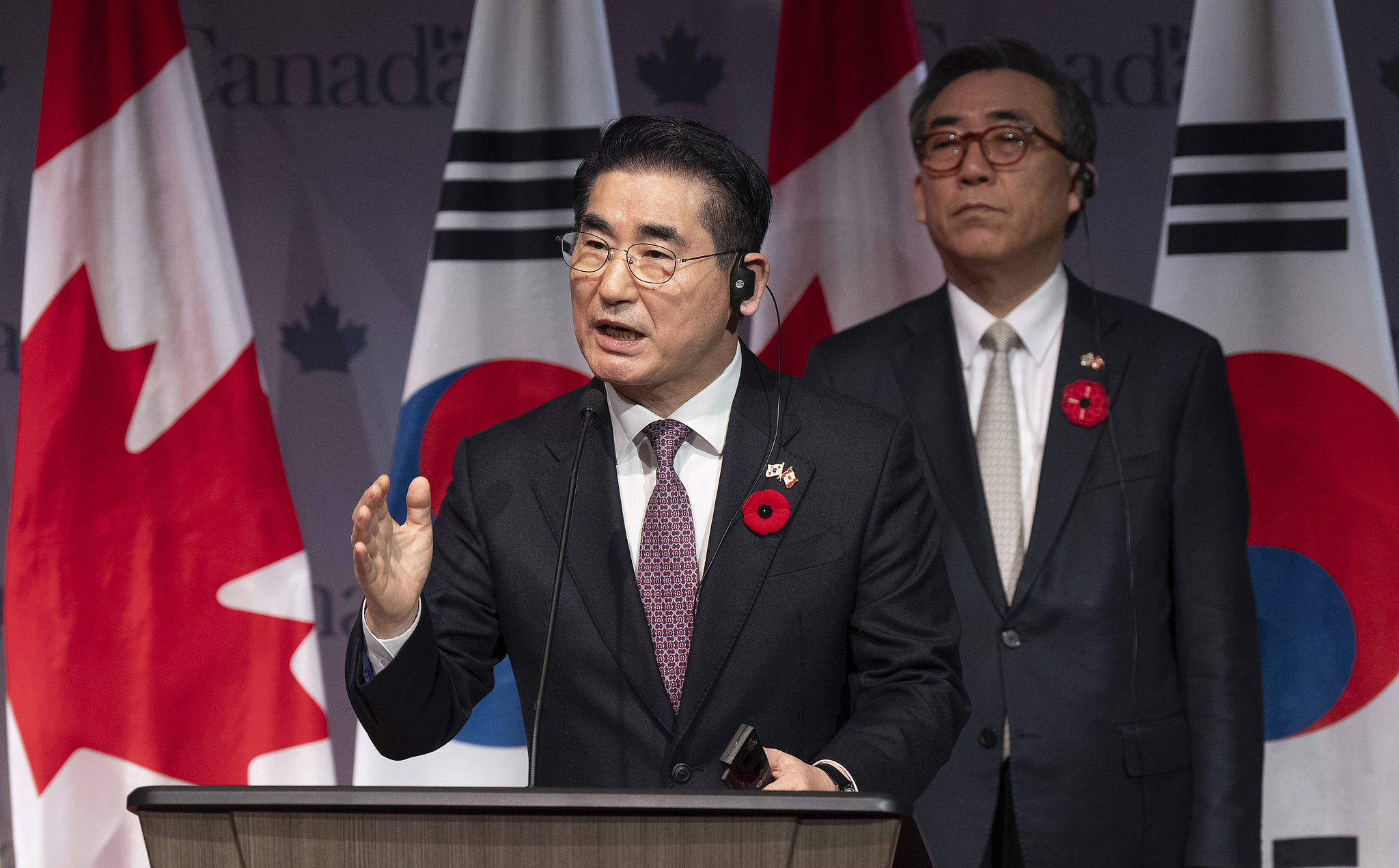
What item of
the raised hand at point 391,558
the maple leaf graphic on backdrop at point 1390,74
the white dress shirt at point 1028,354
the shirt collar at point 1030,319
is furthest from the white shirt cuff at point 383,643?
the maple leaf graphic on backdrop at point 1390,74

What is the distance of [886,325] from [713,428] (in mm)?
896

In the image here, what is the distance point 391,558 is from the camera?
4.56 feet

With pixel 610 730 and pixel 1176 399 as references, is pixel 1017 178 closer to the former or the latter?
pixel 1176 399

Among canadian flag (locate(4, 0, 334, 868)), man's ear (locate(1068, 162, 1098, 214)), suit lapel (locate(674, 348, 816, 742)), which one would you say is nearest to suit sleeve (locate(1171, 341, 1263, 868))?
man's ear (locate(1068, 162, 1098, 214))

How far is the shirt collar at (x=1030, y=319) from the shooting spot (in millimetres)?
2467

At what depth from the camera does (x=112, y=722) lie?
287cm

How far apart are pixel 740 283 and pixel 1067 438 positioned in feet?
2.98

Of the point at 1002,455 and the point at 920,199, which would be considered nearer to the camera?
the point at 1002,455

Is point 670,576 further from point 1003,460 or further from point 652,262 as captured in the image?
point 1003,460

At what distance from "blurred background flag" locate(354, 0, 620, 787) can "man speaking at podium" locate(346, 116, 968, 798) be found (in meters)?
1.15

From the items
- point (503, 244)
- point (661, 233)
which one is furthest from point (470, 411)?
point (661, 233)

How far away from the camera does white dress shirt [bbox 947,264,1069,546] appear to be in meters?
2.41

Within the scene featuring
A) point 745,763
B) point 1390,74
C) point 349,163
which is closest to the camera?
point 745,763

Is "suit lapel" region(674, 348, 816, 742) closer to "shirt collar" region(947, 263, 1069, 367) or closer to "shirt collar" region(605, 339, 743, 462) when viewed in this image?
"shirt collar" region(605, 339, 743, 462)
